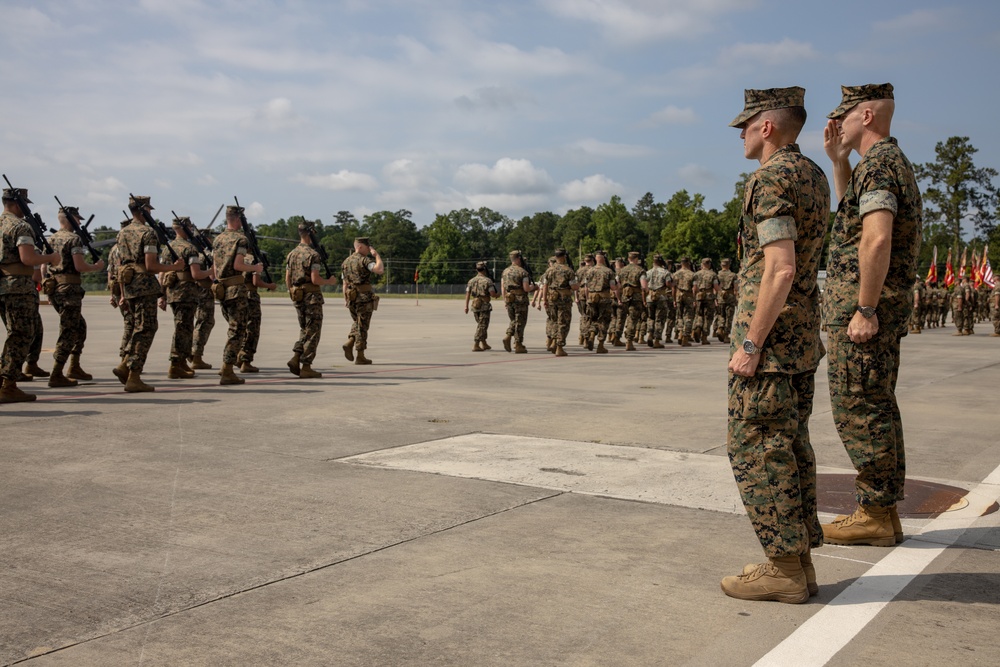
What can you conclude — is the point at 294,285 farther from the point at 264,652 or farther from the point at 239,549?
the point at 264,652

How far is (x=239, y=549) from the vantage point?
4.73 m

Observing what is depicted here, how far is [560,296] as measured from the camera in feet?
63.4

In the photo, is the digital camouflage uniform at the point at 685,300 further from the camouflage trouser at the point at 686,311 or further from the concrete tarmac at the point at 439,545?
the concrete tarmac at the point at 439,545

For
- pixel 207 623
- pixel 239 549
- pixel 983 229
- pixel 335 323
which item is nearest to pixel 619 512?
pixel 239 549

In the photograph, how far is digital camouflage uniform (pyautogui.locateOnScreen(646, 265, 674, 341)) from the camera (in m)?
23.2

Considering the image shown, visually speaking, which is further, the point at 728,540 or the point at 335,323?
the point at 335,323

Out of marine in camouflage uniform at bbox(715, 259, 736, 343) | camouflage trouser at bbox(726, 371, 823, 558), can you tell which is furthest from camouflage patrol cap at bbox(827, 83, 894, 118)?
marine in camouflage uniform at bbox(715, 259, 736, 343)

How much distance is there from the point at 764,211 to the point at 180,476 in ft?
14.2

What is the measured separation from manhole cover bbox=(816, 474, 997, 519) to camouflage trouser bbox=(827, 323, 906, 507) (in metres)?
0.61

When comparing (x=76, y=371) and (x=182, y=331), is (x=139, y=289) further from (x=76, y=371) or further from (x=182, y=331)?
(x=76, y=371)

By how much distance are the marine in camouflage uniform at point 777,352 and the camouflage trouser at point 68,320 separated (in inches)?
398

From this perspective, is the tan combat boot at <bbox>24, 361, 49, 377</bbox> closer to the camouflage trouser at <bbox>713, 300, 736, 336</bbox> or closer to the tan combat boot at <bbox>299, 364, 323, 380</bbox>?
the tan combat boot at <bbox>299, 364, 323, 380</bbox>

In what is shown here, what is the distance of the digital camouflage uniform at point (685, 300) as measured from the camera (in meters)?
24.3

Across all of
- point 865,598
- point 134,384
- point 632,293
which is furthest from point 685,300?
point 865,598
